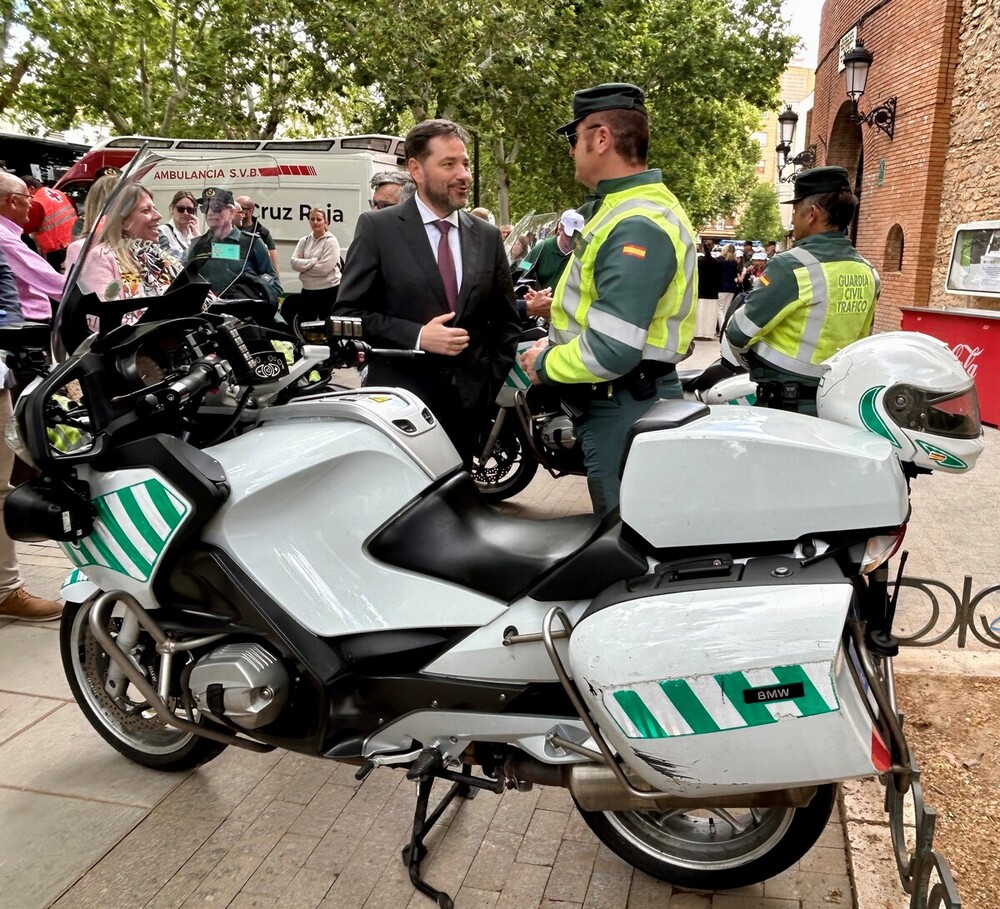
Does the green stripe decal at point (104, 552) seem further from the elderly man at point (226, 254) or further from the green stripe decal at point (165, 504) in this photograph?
the elderly man at point (226, 254)

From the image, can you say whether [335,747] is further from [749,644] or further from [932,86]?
[932,86]

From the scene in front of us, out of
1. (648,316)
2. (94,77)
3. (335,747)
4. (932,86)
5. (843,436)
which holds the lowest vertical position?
(335,747)

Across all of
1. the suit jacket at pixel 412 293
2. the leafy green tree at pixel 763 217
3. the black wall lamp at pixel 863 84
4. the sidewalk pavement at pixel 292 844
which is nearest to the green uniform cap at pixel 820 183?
the suit jacket at pixel 412 293

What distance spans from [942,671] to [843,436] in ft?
6.06

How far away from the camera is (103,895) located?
2480 mm

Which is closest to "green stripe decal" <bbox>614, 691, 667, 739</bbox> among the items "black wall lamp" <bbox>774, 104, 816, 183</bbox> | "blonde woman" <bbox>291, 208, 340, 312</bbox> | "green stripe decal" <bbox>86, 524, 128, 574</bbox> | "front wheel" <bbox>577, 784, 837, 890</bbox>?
"front wheel" <bbox>577, 784, 837, 890</bbox>

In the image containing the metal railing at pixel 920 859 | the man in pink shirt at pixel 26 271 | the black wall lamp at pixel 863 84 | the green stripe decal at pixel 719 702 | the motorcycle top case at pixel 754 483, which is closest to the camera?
the green stripe decal at pixel 719 702

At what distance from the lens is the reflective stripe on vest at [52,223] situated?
927cm

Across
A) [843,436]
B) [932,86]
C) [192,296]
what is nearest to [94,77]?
[932,86]

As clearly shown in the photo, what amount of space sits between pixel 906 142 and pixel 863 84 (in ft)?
4.11

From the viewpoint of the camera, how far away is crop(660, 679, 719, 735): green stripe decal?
179 cm

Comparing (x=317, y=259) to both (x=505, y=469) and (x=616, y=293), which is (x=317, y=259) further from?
(x=616, y=293)

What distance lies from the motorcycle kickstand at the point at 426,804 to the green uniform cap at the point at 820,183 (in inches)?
119

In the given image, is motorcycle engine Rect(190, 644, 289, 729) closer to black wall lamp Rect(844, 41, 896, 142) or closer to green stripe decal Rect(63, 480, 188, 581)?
green stripe decal Rect(63, 480, 188, 581)
